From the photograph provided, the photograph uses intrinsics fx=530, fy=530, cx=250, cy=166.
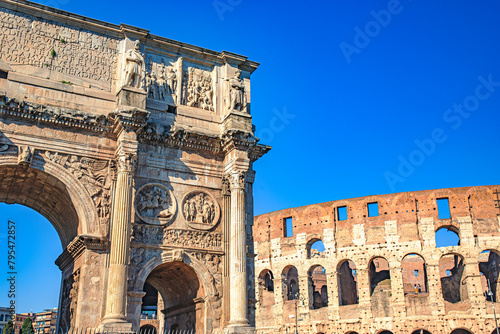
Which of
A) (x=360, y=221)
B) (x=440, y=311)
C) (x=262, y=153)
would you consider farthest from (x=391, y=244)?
(x=262, y=153)

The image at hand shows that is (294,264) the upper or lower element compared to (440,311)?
upper

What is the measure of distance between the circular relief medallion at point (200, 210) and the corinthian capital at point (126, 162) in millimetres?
1753

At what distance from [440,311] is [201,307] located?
24010 millimetres

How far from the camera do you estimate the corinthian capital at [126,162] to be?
13181mm

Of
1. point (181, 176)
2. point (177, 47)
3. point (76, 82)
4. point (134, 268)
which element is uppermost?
point (177, 47)

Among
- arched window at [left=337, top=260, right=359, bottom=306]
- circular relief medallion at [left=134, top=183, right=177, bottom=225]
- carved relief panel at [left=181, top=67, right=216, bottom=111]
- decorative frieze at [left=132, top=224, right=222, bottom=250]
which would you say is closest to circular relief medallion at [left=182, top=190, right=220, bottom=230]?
decorative frieze at [left=132, top=224, right=222, bottom=250]

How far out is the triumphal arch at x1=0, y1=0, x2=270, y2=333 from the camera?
12.7m

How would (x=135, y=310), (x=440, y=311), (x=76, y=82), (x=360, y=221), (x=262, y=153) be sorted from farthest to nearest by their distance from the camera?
1. (x=360, y=221)
2. (x=440, y=311)
3. (x=262, y=153)
4. (x=76, y=82)
5. (x=135, y=310)

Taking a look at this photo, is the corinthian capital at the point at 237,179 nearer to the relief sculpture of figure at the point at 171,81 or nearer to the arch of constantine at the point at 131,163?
the arch of constantine at the point at 131,163

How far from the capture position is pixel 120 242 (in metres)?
12.6

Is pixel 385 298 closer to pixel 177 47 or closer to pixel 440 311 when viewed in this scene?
pixel 440 311

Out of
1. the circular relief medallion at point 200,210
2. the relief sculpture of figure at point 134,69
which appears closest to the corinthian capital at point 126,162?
the circular relief medallion at point 200,210

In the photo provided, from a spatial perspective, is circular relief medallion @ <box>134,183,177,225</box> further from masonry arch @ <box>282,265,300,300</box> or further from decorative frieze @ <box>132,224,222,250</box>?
masonry arch @ <box>282,265,300,300</box>

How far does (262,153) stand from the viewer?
1530cm
